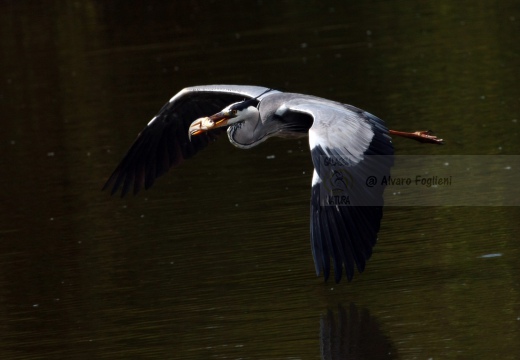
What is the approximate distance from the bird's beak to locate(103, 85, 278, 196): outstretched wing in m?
0.68

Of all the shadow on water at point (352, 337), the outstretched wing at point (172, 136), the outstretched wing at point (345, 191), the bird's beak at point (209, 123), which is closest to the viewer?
the shadow on water at point (352, 337)

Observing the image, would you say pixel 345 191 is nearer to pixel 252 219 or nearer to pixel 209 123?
pixel 209 123

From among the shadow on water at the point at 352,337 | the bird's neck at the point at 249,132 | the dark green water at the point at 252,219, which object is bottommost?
the dark green water at the point at 252,219

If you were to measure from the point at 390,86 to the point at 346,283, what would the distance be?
6971 mm

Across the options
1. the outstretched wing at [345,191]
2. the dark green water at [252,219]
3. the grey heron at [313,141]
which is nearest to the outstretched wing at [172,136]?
the grey heron at [313,141]

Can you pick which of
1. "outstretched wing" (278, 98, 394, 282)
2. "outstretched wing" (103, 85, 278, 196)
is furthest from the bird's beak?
"outstretched wing" (278, 98, 394, 282)

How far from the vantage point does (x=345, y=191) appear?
24.3 feet

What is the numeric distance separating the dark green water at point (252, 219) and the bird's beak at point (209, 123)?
0.85 meters

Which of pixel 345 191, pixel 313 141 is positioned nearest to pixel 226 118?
pixel 313 141

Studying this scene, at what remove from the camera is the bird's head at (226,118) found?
928 cm

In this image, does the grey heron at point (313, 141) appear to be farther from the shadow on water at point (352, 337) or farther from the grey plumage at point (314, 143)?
the shadow on water at point (352, 337)

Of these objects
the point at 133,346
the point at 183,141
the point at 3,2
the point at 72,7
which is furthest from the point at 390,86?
the point at 3,2

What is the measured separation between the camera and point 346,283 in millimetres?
7922

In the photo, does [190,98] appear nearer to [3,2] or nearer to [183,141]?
[183,141]
